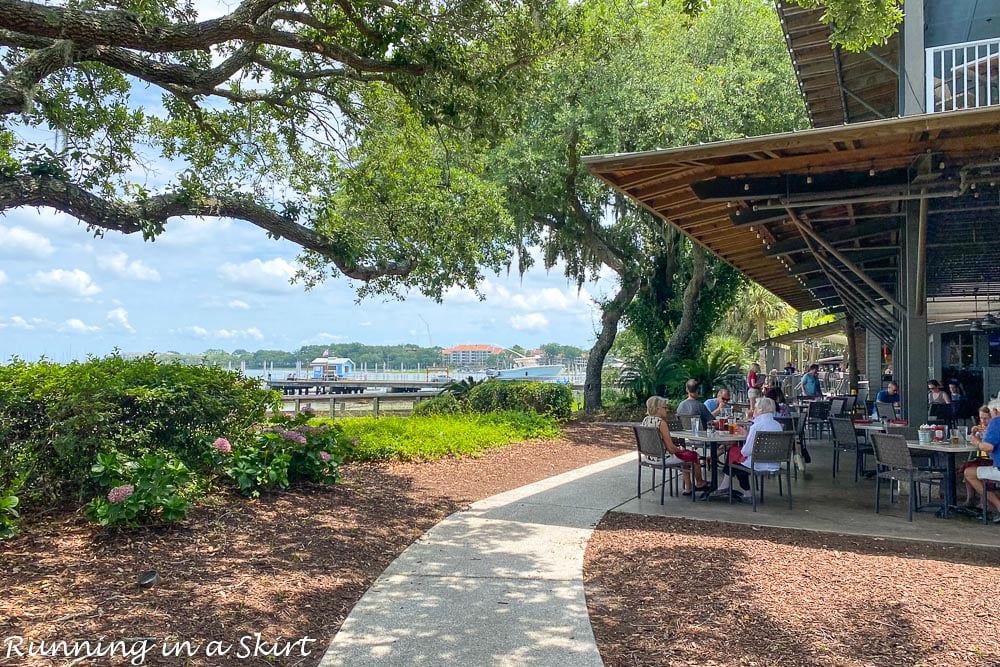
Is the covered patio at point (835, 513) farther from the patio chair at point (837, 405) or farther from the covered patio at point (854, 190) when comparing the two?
the patio chair at point (837, 405)

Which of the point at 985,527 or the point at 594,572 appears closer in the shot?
the point at 594,572

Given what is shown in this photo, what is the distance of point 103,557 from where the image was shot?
200 inches

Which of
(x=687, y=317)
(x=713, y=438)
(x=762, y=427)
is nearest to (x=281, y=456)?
(x=713, y=438)

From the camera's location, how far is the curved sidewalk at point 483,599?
13.1 feet

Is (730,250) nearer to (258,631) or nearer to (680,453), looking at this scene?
(680,453)

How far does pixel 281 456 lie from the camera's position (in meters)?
7.34

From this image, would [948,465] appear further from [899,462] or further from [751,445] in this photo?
[751,445]

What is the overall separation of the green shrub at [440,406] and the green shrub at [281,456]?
8.45m

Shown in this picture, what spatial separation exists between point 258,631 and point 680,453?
5391 mm

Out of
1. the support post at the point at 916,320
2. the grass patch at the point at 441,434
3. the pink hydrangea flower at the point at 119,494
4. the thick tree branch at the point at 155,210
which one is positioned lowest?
the grass patch at the point at 441,434

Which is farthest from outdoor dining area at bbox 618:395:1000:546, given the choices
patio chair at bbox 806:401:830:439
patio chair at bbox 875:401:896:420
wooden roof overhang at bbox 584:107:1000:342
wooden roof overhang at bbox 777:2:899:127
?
wooden roof overhang at bbox 777:2:899:127

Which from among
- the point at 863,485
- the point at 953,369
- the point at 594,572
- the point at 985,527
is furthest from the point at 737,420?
the point at 953,369

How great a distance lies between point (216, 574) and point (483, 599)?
1.85 m

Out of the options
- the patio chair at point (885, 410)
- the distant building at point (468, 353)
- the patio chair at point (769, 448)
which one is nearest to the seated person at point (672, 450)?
the patio chair at point (769, 448)
